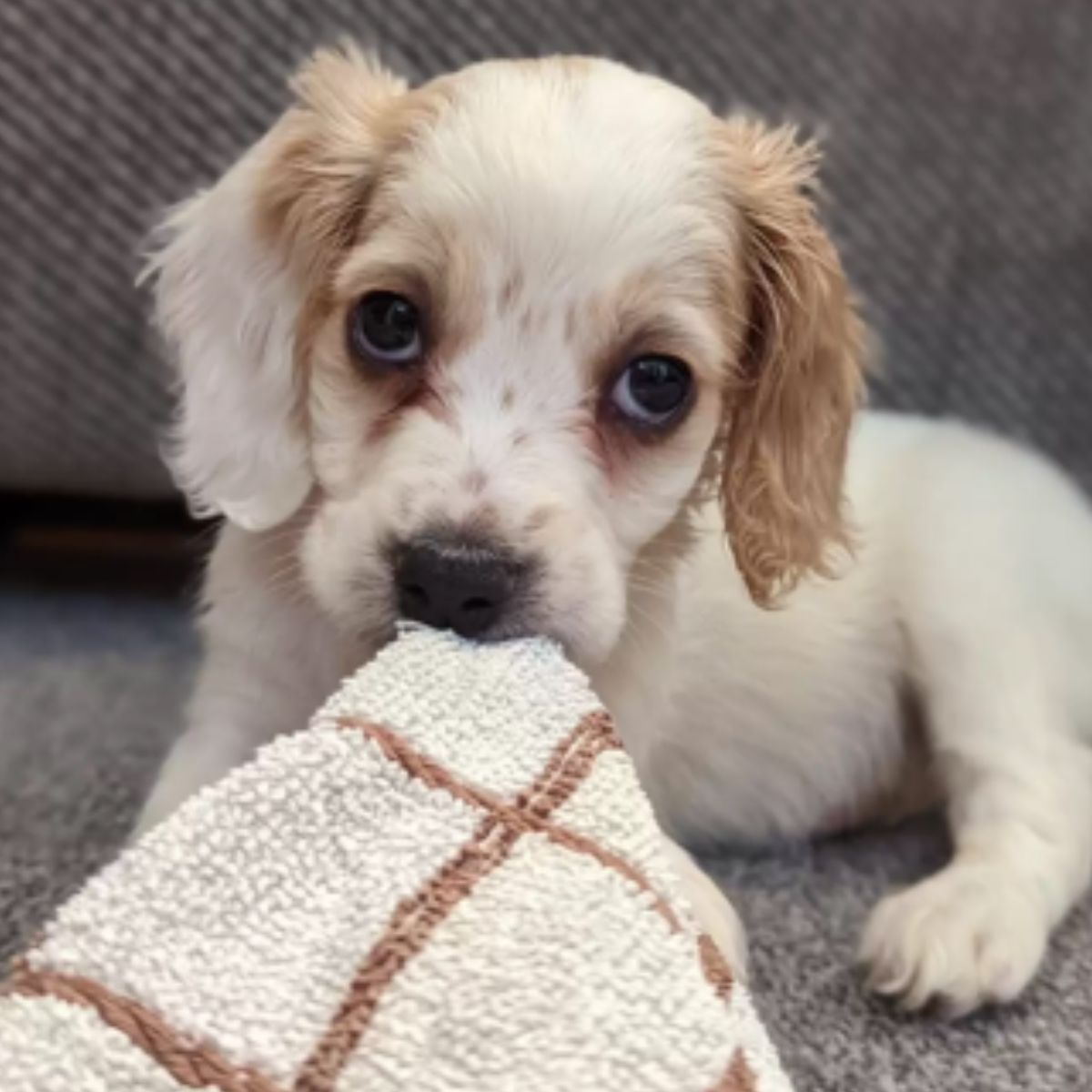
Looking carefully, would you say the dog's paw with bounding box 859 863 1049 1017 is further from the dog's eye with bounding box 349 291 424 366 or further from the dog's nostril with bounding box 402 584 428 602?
the dog's eye with bounding box 349 291 424 366

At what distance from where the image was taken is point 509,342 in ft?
4.67

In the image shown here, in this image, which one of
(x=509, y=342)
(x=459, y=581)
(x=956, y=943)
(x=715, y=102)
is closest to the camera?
(x=459, y=581)

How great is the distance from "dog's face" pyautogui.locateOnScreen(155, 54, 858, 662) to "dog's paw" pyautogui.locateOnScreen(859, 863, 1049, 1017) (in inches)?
12.7

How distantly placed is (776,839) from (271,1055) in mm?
1083

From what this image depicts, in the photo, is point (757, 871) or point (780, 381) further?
point (757, 871)

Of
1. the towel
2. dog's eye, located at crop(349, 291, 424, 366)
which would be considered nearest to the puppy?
dog's eye, located at crop(349, 291, 424, 366)

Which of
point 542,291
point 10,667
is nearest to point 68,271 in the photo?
point 10,667

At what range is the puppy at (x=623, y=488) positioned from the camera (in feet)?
4.60

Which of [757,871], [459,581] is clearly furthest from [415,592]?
[757,871]

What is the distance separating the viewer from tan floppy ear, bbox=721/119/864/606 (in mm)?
1620

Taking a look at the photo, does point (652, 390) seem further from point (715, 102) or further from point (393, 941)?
point (715, 102)

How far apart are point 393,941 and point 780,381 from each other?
31.9 inches

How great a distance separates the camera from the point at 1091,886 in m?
1.79

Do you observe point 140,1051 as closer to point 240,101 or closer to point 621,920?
point 621,920
